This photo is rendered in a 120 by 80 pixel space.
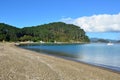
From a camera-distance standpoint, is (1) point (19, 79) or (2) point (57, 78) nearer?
(1) point (19, 79)

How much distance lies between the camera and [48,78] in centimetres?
1834

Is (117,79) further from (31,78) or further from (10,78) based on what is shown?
(10,78)

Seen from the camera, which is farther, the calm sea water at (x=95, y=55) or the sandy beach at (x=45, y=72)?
the calm sea water at (x=95, y=55)

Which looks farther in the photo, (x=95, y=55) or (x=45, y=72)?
(x=95, y=55)

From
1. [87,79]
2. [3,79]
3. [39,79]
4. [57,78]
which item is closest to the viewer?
[3,79]

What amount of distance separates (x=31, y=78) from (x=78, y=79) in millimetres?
3642

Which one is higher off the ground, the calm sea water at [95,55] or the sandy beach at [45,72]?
the sandy beach at [45,72]

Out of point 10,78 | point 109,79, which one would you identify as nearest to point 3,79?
point 10,78

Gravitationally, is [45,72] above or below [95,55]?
above

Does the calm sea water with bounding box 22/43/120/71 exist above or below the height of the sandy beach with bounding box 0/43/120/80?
below

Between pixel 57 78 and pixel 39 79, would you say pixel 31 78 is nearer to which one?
pixel 39 79

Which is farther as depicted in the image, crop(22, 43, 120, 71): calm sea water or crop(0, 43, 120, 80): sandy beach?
crop(22, 43, 120, 71): calm sea water

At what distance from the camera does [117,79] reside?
22.5m

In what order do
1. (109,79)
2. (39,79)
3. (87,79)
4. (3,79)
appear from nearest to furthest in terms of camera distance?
(3,79) → (39,79) → (87,79) → (109,79)
